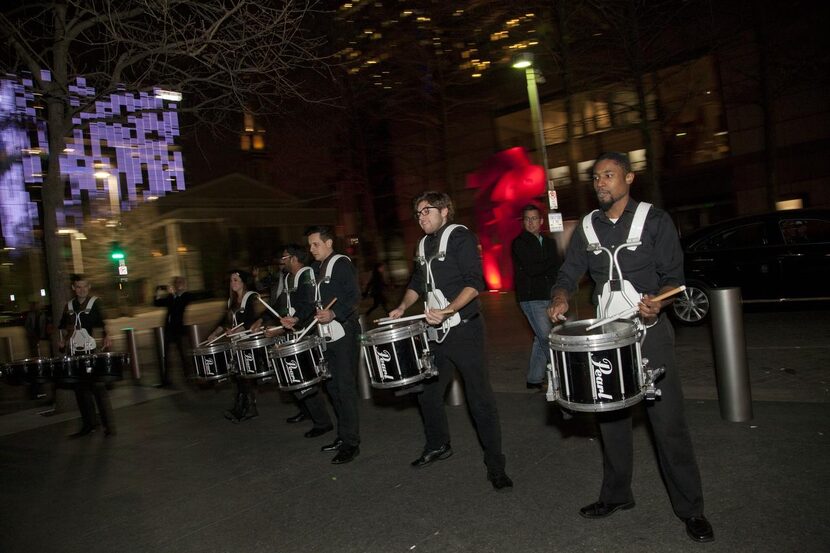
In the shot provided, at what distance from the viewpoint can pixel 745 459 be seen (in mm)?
4500

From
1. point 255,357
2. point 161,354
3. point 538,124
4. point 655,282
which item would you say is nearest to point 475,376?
point 655,282

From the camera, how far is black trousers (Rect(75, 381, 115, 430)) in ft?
24.6

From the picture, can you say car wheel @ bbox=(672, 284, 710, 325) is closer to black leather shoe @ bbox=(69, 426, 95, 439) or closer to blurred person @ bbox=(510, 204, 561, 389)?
blurred person @ bbox=(510, 204, 561, 389)

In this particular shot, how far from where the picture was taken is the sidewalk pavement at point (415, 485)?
372cm

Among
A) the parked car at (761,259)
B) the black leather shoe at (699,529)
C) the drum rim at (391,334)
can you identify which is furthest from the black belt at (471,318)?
the parked car at (761,259)

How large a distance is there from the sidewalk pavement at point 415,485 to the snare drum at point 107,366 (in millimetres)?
757

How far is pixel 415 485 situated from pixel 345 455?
0.97 metres

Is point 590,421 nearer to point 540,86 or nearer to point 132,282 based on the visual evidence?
point 540,86

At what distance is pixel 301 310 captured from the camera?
21.1ft

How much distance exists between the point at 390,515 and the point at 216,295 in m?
35.9

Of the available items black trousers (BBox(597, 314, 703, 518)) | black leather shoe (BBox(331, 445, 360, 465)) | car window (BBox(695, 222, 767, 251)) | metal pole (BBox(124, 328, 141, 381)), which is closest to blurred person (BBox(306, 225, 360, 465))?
black leather shoe (BBox(331, 445, 360, 465))

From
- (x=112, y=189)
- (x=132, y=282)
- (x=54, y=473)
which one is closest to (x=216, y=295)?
(x=132, y=282)

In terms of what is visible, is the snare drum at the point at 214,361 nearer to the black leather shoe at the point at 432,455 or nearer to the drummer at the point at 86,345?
the drummer at the point at 86,345

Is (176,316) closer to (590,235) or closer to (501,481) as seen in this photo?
(501,481)
